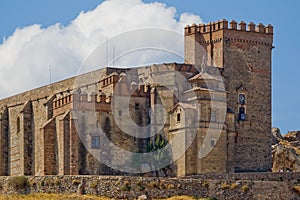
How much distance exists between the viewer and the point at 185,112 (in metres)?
72.3

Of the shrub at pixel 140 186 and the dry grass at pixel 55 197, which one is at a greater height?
the shrub at pixel 140 186

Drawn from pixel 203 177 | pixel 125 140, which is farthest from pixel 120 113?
pixel 203 177

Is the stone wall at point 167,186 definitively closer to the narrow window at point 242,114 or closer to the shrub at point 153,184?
the shrub at point 153,184

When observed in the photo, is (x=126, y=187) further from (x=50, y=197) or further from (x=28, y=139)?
(x=28, y=139)

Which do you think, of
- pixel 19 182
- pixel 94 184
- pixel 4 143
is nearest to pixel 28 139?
pixel 4 143

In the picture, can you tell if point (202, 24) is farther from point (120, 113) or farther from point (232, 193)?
point (232, 193)

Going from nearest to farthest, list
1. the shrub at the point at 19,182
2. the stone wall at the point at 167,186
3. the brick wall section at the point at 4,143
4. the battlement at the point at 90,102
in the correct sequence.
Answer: the stone wall at the point at 167,186 → the shrub at the point at 19,182 → the battlement at the point at 90,102 → the brick wall section at the point at 4,143

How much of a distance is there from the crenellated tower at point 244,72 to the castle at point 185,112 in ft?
0.26

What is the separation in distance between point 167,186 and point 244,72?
15.4 meters

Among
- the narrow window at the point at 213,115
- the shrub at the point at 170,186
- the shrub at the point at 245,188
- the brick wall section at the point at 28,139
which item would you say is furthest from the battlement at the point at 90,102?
the brick wall section at the point at 28,139

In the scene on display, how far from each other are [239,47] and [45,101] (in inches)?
752

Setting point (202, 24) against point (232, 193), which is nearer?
point (232, 193)

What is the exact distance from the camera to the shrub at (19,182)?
71000mm

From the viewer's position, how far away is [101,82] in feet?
258
